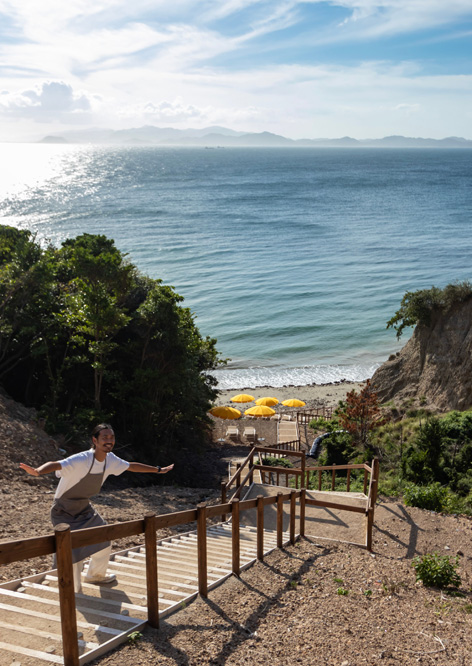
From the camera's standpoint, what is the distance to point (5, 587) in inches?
195

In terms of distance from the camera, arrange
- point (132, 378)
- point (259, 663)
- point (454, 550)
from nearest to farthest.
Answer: point (259, 663), point (454, 550), point (132, 378)

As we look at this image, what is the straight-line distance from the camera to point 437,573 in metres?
7.59

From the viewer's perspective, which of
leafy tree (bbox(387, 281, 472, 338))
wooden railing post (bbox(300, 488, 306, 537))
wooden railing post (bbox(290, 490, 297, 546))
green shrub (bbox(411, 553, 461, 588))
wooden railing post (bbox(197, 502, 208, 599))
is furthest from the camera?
leafy tree (bbox(387, 281, 472, 338))

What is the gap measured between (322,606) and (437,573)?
221 cm

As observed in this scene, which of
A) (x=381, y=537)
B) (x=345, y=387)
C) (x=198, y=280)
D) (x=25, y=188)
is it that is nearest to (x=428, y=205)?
(x=198, y=280)

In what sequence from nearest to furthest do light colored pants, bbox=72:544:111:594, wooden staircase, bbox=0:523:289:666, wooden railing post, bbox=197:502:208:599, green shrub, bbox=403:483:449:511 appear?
wooden staircase, bbox=0:523:289:666
light colored pants, bbox=72:544:111:594
wooden railing post, bbox=197:502:208:599
green shrub, bbox=403:483:449:511

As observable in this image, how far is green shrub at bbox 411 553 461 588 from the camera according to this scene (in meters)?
7.57

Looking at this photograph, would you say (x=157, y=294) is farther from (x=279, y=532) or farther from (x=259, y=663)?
(x=259, y=663)

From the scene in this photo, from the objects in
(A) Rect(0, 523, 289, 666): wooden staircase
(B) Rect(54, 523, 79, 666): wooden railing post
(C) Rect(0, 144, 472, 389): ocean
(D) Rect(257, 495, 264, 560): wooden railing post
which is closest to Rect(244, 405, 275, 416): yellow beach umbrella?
(C) Rect(0, 144, 472, 389): ocean

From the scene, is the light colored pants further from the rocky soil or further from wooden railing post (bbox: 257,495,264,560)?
wooden railing post (bbox: 257,495,264,560)

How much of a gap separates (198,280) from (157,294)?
39419 mm

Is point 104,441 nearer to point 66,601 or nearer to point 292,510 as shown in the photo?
point 66,601

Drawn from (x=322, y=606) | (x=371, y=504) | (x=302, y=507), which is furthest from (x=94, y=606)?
(x=371, y=504)

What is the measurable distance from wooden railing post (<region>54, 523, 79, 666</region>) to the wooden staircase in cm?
11
